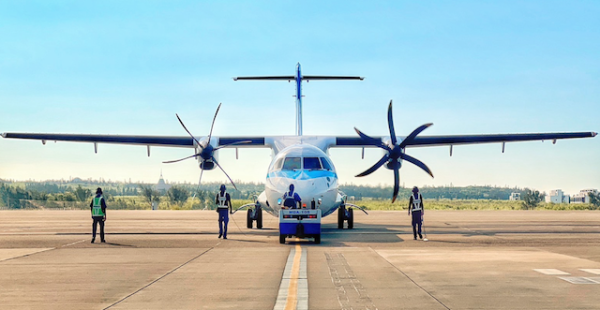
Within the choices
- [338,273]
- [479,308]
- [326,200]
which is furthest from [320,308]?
[326,200]

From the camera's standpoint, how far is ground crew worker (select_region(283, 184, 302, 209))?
1878 cm

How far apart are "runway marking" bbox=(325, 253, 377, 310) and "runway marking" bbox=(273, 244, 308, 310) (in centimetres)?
52

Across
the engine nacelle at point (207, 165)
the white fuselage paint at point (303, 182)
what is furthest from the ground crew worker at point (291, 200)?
the engine nacelle at point (207, 165)

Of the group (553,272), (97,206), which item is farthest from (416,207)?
(97,206)

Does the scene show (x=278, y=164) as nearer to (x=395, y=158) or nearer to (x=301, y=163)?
(x=301, y=163)

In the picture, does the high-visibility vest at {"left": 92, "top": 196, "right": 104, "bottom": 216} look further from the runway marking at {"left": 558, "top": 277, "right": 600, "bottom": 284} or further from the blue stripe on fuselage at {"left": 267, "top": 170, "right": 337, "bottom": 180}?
the runway marking at {"left": 558, "top": 277, "right": 600, "bottom": 284}

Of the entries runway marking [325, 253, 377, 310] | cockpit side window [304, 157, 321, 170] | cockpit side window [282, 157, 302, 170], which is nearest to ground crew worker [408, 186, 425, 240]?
cockpit side window [304, 157, 321, 170]

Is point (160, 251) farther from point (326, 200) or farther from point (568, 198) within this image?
Answer: point (568, 198)

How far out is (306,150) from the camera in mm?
21219

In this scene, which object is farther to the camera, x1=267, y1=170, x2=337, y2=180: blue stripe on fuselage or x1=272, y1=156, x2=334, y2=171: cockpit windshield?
x1=272, y1=156, x2=334, y2=171: cockpit windshield

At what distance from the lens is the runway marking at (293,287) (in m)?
8.01

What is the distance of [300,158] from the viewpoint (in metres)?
20.6

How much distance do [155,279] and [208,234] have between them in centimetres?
1103

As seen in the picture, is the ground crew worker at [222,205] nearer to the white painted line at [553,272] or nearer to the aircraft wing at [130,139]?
the aircraft wing at [130,139]
